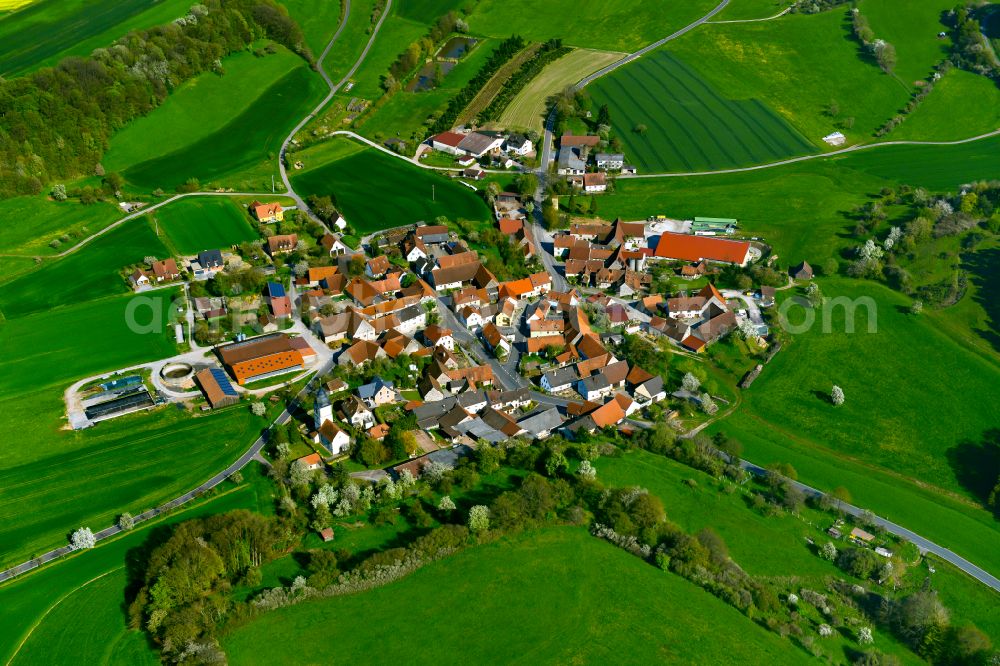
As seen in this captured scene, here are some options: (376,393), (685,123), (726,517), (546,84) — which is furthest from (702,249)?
(546,84)

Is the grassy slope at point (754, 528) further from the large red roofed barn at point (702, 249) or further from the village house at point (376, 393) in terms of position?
the large red roofed barn at point (702, 249)

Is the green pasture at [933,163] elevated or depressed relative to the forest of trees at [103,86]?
depressed

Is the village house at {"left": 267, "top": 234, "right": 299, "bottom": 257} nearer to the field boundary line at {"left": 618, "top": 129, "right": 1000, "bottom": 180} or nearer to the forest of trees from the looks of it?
the forest of trees

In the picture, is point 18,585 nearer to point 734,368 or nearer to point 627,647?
point 627,647

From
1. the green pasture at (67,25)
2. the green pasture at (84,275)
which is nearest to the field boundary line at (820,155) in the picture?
the green pasture at (84,275)

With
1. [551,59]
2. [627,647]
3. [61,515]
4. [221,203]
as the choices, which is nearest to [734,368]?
[627,647]

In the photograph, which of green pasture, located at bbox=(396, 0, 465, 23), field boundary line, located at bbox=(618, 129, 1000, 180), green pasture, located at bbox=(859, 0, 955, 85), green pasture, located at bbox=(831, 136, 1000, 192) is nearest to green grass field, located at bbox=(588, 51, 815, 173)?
field boundary line, located at bbox=(618, 129, 1000, 180)

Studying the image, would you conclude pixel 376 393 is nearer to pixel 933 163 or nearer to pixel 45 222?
pixel 45 222
